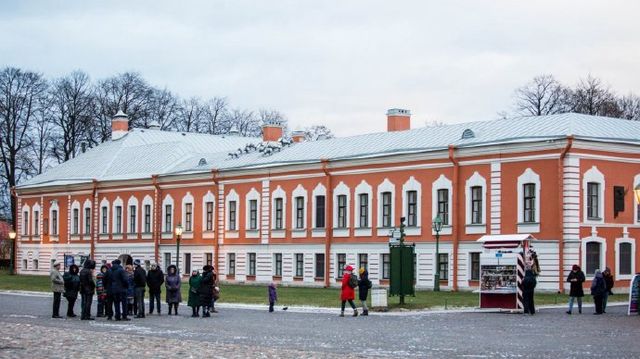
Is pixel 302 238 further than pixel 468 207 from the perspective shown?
Yes

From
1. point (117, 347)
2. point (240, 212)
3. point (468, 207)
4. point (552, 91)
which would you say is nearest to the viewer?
point (117, 347)

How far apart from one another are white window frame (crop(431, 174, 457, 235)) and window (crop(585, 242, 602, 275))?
21.0 feet

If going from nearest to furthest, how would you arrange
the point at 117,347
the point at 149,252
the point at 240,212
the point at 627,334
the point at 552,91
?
the point at 117,347
the point at 627,334
the point at 240,212
the point at 149,252
the point at 552,91

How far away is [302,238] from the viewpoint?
5909 centimetres

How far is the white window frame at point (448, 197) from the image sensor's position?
168 feet

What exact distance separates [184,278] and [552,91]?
32750 millimetres

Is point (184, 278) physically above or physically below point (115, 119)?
below

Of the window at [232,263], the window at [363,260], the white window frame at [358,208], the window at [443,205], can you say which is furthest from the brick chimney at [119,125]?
the window at [443,205]

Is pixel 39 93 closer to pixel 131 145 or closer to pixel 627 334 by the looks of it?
pixel 131 145

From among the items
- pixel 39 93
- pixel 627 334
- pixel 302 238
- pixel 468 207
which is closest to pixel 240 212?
pixel 302 238

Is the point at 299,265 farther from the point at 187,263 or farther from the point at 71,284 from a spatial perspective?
the point at 71,284

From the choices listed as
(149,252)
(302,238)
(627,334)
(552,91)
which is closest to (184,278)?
(149,252)

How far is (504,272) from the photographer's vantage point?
34688 millimetres

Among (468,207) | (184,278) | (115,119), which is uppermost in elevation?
(115,119)
